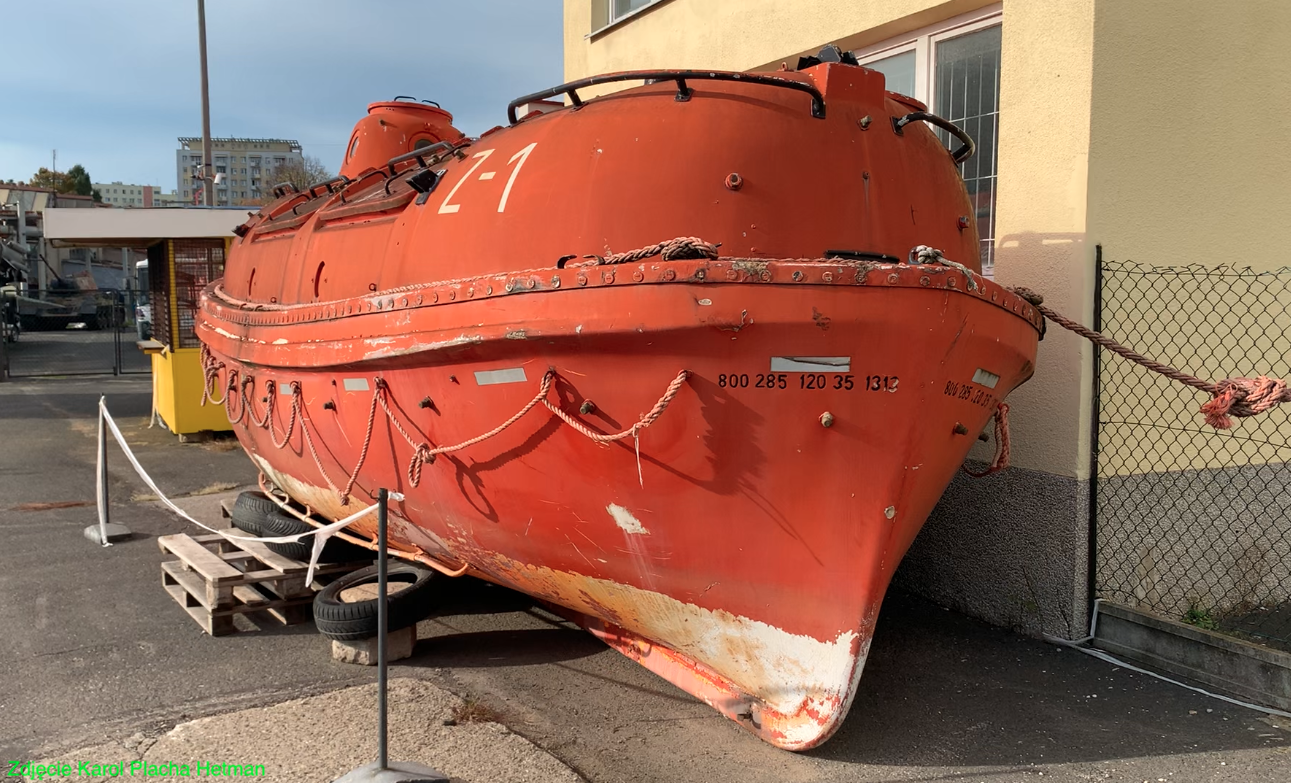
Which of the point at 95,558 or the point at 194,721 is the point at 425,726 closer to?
the point at 194,721

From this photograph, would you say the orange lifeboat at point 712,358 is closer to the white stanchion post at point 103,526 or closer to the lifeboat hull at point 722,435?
the lifeboat hull at point 722,435

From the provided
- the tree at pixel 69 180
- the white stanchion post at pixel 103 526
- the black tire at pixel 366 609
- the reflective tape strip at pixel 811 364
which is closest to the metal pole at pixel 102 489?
the white stanchion post at pixel 103 526

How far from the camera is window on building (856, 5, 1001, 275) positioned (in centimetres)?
520

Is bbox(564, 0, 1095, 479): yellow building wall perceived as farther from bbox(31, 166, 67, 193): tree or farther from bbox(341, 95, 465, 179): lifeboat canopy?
bbox(31, 166, 67, 193): tree

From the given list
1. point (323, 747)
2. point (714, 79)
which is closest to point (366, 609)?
point (323, 747)

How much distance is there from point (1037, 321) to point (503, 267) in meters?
1.99

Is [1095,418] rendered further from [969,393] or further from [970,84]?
[970,84]

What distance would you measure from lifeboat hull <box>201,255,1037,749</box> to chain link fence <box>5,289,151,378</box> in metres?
17.9

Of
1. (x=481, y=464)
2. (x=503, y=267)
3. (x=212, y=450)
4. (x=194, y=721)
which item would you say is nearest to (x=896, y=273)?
(x=503, y=267)

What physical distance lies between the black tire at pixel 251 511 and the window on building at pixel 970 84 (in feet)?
15.2

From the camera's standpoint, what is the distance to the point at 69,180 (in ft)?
278

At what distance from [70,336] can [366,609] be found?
105 feet

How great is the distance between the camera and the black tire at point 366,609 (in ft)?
13.4

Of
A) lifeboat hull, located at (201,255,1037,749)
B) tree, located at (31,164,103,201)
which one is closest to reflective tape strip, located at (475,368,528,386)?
lifeboat hull, located at (201,255,1037,749)
